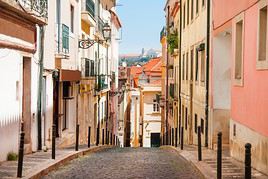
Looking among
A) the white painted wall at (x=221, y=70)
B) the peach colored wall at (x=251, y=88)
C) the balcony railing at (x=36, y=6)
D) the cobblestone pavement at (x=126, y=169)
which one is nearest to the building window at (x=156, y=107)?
the white painted wall at (x=221, y=70)

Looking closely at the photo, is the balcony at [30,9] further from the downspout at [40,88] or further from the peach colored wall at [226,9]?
the peach colored wall at [226,9]

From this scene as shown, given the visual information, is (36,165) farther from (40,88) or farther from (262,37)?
(262,37)

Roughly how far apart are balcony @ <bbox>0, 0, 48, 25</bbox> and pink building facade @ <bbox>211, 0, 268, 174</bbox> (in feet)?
17.3

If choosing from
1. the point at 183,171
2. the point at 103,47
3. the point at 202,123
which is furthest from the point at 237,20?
the point at 103,47

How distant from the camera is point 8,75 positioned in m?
12.9

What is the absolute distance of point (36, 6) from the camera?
48.4ft

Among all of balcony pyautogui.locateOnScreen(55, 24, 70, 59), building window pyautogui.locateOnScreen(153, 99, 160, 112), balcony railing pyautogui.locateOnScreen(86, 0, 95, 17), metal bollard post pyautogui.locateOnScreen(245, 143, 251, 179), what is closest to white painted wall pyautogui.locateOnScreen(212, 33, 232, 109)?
balcony pyautogui.locateOnScreen(55, 24, 70, 59)

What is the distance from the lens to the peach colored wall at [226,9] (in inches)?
524

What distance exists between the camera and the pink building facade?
A: 1114cm

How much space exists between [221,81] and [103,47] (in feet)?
69.3

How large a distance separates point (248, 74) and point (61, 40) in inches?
326

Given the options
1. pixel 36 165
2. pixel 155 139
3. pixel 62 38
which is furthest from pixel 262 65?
pixel 155 139

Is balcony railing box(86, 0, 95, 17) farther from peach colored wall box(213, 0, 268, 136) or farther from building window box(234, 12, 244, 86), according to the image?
building window box(234, 12, 244, 86)

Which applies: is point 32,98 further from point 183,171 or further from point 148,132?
point 148,132
